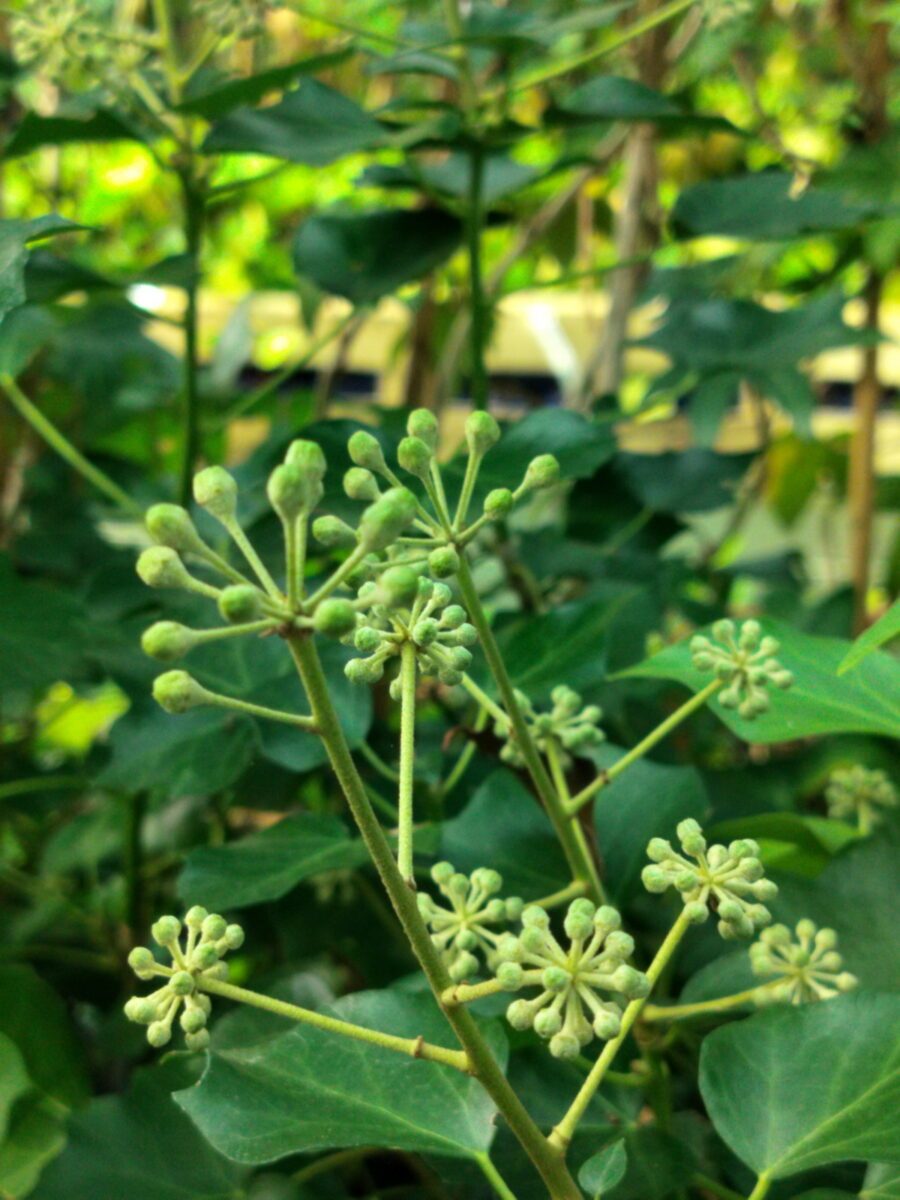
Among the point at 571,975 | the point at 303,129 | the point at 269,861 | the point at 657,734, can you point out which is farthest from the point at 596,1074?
the point at 303,129

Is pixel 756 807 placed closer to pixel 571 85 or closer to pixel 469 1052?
pixel 469 1052

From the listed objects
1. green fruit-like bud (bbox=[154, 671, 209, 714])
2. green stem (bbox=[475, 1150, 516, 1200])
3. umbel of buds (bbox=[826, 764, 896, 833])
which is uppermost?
green fruit-like bud (bbox=[154, 671, 209, 714])

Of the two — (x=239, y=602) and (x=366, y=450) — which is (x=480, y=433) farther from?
(x=239, y=602)

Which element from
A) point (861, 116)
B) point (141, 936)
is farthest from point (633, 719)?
point (861, 116)

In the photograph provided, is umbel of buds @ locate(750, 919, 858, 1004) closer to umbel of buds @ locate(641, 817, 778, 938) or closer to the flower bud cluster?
umbel of buds @ locate(641, 817, 778, 938)

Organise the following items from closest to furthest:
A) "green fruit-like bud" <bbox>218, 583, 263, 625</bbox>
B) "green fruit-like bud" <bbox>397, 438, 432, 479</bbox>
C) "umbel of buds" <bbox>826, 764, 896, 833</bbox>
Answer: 1. "green fruit-like bud" <bbox>218, 583, 263, 625</bbox>
2. "green fruit-like bud" <bbox>397, 438, 432, 479</bbox>
3. "umbel of buds" <bbox>826, 764, 896, 833</bbox>

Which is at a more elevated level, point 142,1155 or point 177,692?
point 177,692

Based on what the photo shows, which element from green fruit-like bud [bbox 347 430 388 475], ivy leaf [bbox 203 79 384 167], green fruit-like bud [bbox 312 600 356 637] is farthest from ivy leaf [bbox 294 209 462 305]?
green fruit-like bud [bbox 312 600 356 637]
